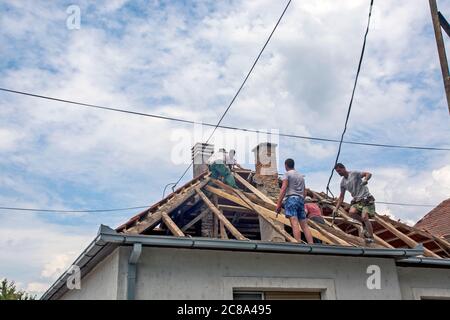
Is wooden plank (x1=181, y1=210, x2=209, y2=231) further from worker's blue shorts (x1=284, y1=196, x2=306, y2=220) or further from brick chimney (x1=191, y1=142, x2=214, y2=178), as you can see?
brick chimney (x1=191, y1=142, x2=214, y2=178)

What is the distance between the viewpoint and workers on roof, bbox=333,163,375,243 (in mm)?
8414

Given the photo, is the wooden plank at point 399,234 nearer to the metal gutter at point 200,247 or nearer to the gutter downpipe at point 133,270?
the metal gutter at point 200,247

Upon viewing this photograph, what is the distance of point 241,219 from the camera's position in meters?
11.0

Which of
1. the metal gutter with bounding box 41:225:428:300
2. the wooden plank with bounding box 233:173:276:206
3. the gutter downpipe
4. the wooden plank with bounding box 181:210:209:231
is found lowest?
the gutter downpipe

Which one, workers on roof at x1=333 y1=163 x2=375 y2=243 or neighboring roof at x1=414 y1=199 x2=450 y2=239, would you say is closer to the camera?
Result: workers on roof at x1=333 y1=163 x2=375 y2=243

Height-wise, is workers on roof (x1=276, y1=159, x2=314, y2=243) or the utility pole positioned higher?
the utility pole

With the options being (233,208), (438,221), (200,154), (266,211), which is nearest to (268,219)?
(266,211)

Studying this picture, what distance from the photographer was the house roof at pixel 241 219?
8562 mm

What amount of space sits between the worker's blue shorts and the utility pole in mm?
2878

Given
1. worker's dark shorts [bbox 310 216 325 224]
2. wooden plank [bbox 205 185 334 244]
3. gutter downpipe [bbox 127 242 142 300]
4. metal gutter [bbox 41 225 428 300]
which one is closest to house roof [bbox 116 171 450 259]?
wooden plank [bbox 205 185 334 244]
